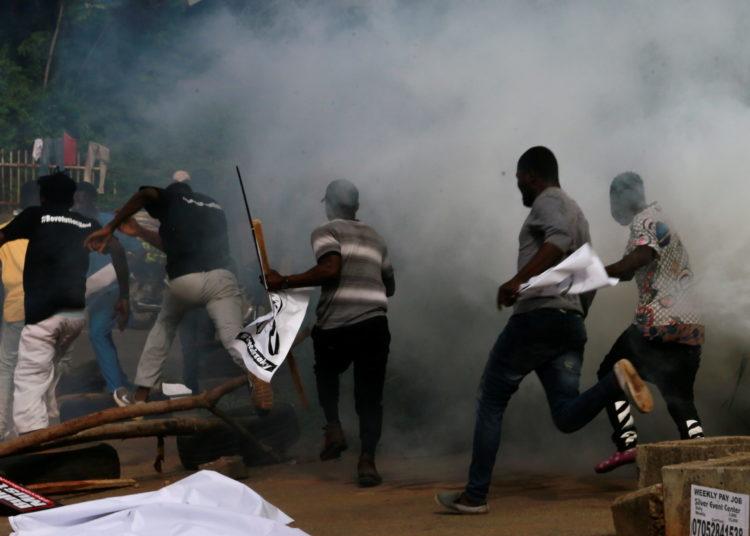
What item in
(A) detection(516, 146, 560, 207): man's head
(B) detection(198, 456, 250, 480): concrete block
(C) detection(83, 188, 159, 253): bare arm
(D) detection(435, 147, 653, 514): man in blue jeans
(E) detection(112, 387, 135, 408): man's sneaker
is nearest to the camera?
(D) detection(435, 147, 653, 514): man in blue jeans

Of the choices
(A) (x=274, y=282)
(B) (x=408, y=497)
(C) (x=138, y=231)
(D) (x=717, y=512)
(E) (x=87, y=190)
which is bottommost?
(B) (x=408, y=497)

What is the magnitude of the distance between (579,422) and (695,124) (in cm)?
264

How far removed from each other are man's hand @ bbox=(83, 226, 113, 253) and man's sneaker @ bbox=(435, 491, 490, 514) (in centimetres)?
271

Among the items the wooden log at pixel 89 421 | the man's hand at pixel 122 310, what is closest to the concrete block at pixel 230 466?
the wooden log at pixel 89 421

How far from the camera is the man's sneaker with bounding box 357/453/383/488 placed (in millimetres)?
5770

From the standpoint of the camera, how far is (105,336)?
313 inches

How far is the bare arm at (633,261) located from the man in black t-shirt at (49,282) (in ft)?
11.0

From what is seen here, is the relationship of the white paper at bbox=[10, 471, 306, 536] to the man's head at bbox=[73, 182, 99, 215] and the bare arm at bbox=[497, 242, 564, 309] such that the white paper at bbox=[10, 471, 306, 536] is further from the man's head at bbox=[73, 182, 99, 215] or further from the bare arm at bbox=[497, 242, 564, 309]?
the man's head at bbox=[73, 182, 99, 215]

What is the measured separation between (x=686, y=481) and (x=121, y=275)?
4.83 m

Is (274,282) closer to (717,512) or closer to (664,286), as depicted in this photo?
(664,286)

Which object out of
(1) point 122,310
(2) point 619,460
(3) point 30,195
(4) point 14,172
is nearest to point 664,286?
(2) point 619,460

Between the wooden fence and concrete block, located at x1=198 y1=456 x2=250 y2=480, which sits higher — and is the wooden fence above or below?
above

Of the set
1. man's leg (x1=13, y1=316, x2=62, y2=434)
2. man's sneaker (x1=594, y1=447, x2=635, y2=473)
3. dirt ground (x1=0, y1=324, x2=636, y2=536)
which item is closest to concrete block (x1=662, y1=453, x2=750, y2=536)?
dirt ground (x1=0, y1=324, x2=636, y2=536)

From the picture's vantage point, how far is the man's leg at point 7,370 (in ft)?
22.9
